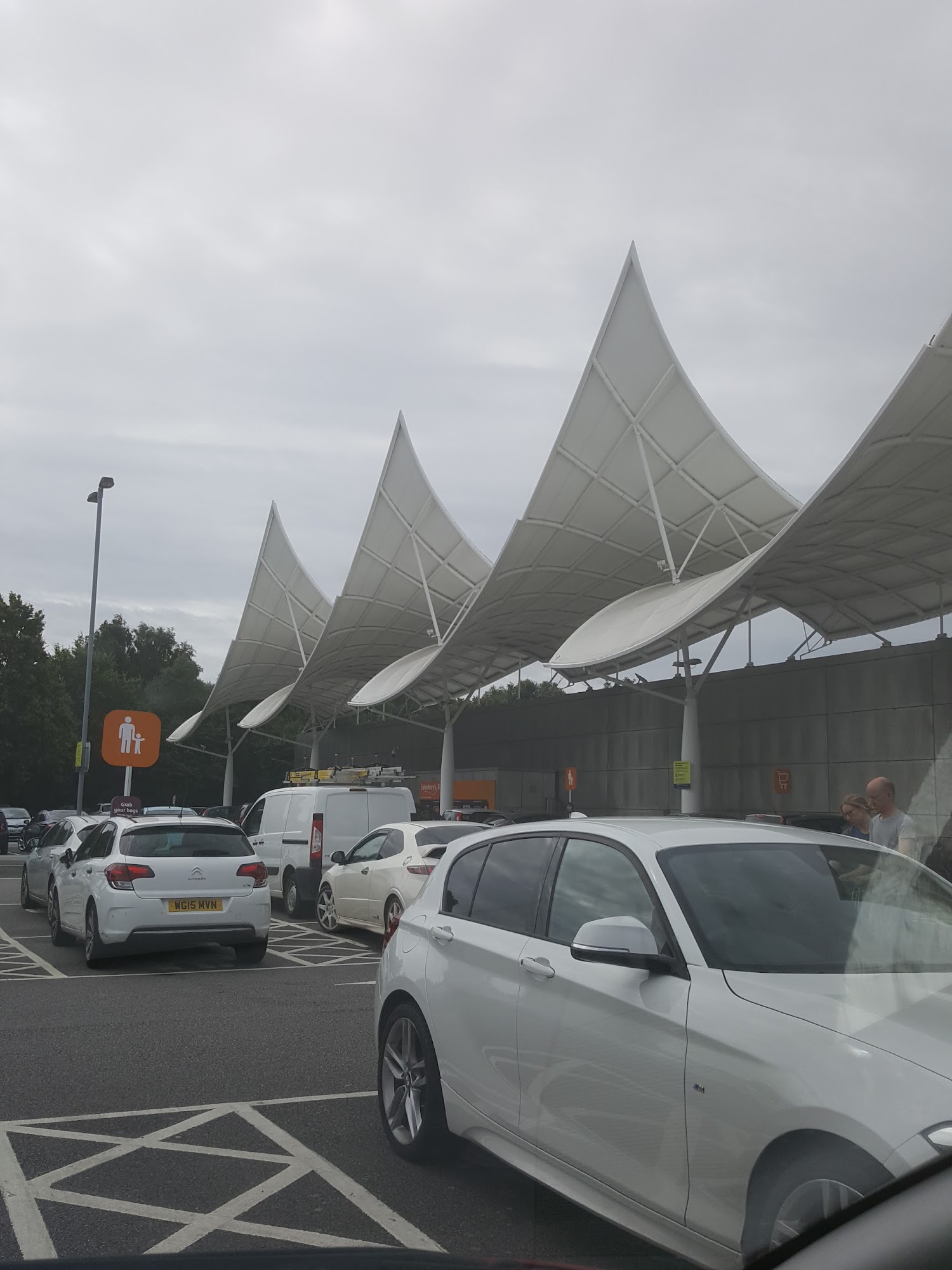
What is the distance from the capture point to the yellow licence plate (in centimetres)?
1137

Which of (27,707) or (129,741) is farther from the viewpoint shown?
(27,707)

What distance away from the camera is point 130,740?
116 feet

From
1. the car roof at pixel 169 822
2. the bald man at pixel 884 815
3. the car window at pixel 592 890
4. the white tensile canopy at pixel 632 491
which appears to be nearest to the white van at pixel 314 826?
the car roof at pixel 169 822

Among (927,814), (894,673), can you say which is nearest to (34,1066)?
(927,814)

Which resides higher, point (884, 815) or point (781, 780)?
point (781, 780)

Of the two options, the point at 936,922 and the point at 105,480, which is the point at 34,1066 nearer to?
the point at 936,922

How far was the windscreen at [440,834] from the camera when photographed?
515 inches

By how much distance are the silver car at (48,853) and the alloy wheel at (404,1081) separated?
10.4m

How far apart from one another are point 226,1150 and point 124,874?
6414mm

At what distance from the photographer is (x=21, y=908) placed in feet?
59.6

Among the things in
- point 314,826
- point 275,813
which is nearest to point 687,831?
point 314,826

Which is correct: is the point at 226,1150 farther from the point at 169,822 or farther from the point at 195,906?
the point at 169,822

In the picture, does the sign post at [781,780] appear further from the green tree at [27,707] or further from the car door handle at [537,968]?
the green tree at [27,707]

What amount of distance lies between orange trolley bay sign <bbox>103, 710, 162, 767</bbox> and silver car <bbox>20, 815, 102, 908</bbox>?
15606 millimetres
